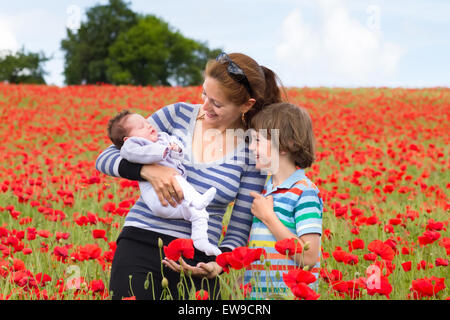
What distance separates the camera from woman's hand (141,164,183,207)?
8.66ft

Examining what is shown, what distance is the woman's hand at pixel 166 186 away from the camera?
2.64m

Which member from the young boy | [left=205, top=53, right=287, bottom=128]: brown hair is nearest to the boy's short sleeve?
the young boy

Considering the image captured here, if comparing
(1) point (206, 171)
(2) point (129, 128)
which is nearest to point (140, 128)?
(2) point (129, 128)

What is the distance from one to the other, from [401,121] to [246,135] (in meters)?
12.0

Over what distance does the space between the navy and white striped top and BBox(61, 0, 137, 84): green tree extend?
3746 cm

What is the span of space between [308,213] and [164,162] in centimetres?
88

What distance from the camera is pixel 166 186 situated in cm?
265

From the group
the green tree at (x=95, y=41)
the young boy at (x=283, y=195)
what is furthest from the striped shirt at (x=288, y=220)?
the green tree at (x=95, y=41)

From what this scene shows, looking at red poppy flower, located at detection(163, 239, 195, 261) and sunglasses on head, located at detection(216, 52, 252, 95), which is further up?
sunglasses on head, located at detection(216, 52, 252, 95)

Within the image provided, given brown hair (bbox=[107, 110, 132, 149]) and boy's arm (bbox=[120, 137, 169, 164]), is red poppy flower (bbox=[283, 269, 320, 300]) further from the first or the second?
brown hair (bbox=[107, 110, 132, 149])

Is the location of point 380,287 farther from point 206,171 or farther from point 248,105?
point 248,105

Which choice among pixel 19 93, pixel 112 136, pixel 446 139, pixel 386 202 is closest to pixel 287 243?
pixel 112 136

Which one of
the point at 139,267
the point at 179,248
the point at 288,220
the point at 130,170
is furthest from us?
the point at 130,170
